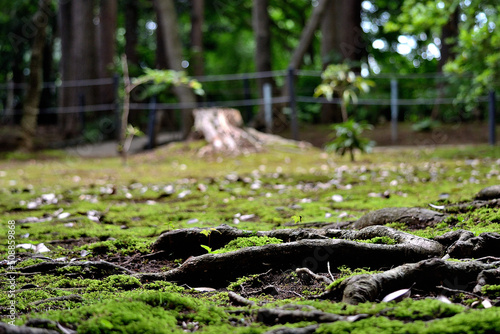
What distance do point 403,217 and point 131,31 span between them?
1493 cm

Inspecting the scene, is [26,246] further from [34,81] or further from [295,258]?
[34,81]

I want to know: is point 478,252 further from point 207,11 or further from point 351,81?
point 207,11

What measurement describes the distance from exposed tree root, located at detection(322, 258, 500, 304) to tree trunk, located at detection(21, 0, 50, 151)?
971 centimetres

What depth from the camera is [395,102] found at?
11.5m

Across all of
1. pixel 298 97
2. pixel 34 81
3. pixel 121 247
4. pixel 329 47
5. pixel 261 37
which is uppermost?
pixel 261 37

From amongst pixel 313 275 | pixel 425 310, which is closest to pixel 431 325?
pixel 425 310

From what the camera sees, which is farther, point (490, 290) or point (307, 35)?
point (307, 35)

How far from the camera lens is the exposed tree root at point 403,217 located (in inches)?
121

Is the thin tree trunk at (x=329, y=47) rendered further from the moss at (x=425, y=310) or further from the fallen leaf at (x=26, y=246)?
the moss at (x=425, y=310)

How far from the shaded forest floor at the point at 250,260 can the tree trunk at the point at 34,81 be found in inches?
216

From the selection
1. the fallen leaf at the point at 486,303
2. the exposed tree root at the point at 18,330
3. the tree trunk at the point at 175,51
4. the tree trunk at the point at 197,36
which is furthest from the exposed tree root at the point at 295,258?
the tree trunk at the point at 197,36

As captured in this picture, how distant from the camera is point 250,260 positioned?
7.97ft

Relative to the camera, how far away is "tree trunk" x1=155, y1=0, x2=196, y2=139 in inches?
446

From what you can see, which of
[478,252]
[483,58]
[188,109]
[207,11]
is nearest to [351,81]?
[483,58]
